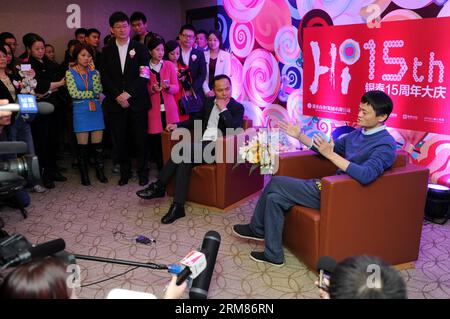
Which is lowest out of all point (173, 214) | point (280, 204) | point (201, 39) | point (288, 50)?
point (173, 214)

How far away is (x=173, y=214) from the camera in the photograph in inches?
139

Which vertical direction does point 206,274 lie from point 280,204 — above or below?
below

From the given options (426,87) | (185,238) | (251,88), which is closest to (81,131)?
(185,238)

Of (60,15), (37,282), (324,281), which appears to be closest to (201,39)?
(60,15)

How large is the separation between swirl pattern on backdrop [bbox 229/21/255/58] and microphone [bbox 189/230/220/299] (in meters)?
3.46

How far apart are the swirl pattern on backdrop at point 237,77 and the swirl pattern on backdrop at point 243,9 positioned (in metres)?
0.52

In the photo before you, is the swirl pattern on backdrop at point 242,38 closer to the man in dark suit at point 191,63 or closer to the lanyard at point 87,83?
the man in dark suit at point 191,63

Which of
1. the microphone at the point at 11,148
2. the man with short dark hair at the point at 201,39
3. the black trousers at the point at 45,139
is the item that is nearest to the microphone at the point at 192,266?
the microphone at the point at 11,148

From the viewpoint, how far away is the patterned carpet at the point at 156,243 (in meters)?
2.54

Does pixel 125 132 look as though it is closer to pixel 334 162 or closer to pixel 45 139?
pixel 45 139

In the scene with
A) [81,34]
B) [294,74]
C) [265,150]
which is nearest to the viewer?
[265,150]

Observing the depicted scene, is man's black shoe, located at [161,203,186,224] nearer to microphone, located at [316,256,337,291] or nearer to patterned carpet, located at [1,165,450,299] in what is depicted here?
Result: patterned carpet, located at [1,165,450,299]

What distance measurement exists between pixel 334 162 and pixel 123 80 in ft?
8.75

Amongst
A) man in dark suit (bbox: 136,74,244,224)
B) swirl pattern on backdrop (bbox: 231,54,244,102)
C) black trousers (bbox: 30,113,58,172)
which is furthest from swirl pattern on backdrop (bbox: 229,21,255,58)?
black trousers (bbox: 30,113,58,172)
